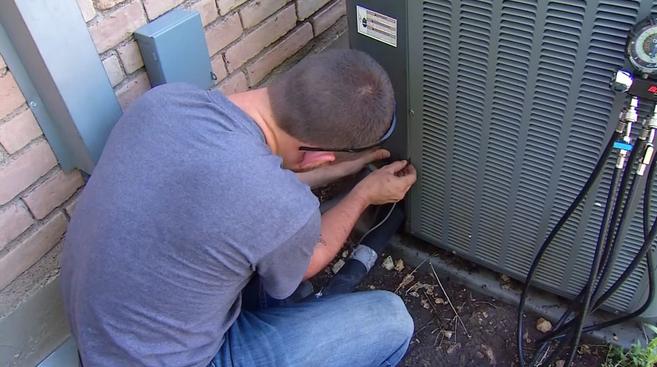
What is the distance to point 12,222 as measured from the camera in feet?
4.24

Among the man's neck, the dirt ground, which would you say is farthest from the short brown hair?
the dirt ground

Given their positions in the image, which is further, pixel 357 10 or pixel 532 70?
pixel 357 10

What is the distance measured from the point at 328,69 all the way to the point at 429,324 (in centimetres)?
102

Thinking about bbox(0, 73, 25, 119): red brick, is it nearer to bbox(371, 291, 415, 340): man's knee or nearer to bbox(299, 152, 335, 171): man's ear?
bbox(299, 152, 335, 171): man's ear

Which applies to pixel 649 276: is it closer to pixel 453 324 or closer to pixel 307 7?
pixel 453 324

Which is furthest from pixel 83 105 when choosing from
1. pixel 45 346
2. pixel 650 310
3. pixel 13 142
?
pixel 650 310

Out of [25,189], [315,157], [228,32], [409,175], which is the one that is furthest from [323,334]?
[228,32]

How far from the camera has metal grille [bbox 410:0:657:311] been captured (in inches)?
46.8

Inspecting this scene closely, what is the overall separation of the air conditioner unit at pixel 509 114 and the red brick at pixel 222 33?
0.33 meters

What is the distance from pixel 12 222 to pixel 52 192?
112 millimetres

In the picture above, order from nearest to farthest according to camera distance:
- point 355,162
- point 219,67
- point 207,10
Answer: point 207,10, point 219,67, point 355,162

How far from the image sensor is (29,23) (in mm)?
1117

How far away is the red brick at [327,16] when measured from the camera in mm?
1978

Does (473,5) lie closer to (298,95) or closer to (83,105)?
(298,95)
